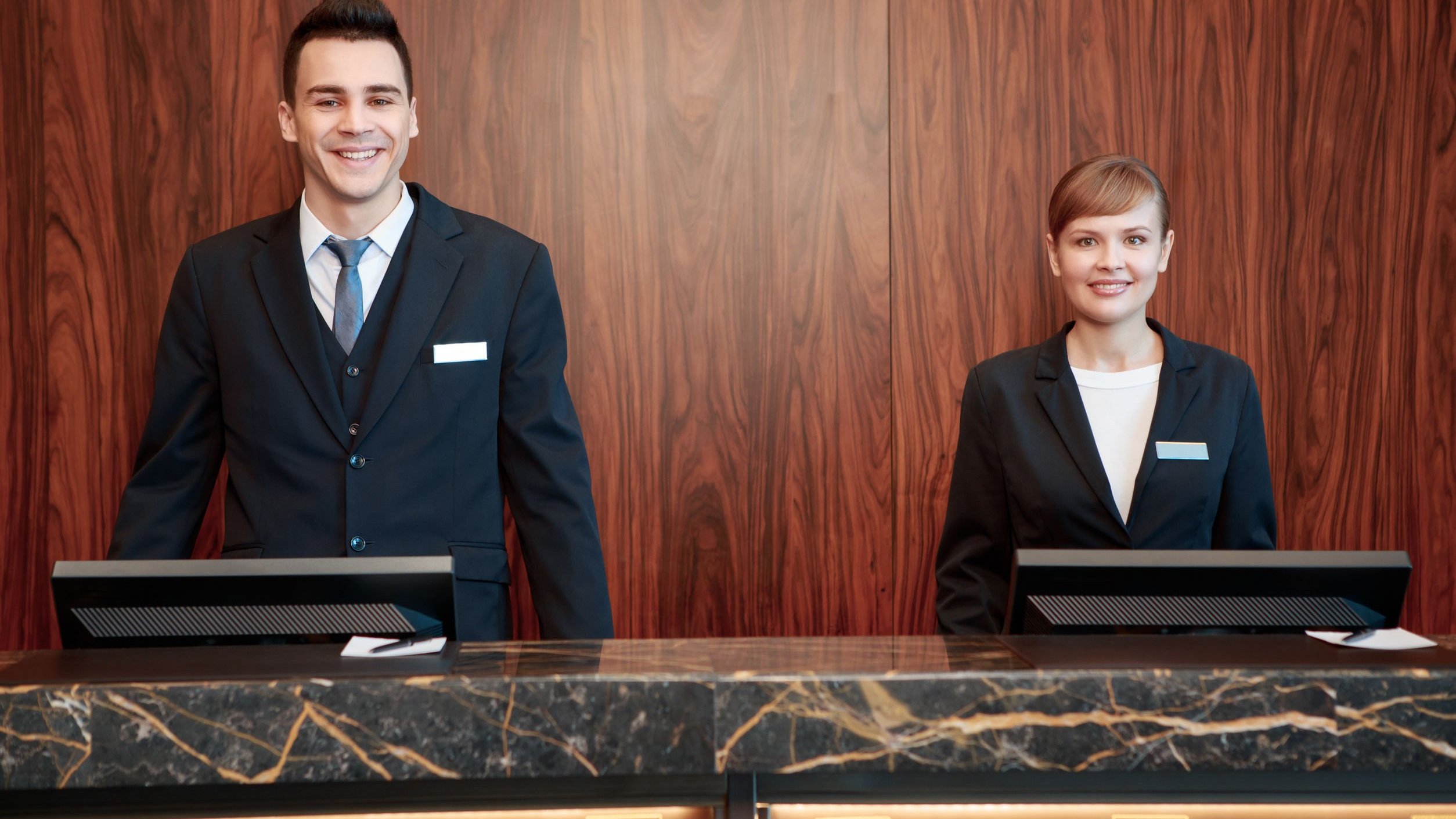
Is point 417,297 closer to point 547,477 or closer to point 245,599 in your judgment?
point 547,477

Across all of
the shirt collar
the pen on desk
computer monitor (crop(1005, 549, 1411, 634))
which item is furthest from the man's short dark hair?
computer monitor (crop(1005, 549, 1411, 634))

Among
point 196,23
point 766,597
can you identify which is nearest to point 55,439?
point 196,23

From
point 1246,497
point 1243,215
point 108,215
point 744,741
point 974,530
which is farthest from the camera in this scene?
point 1243,215

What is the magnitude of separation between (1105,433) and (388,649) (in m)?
1.52

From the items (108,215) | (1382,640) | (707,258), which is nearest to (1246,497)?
(1382,640)

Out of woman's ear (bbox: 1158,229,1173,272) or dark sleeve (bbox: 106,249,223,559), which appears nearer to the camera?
dark sleeve (bbox: 106,249,223,559)

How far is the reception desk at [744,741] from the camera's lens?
40.9 inches

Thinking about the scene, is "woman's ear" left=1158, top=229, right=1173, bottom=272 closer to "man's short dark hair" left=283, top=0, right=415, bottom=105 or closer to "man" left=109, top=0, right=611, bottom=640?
"man" left=109, top=0, right=611, bottom=640

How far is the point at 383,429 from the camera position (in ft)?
6.92

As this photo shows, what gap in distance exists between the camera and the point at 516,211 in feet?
9.23

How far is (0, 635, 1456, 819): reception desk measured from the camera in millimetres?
1040

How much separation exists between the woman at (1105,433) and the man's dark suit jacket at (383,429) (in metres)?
0.79

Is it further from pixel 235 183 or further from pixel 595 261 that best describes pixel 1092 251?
pixel 235 183

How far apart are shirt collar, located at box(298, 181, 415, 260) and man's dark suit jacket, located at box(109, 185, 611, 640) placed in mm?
18
